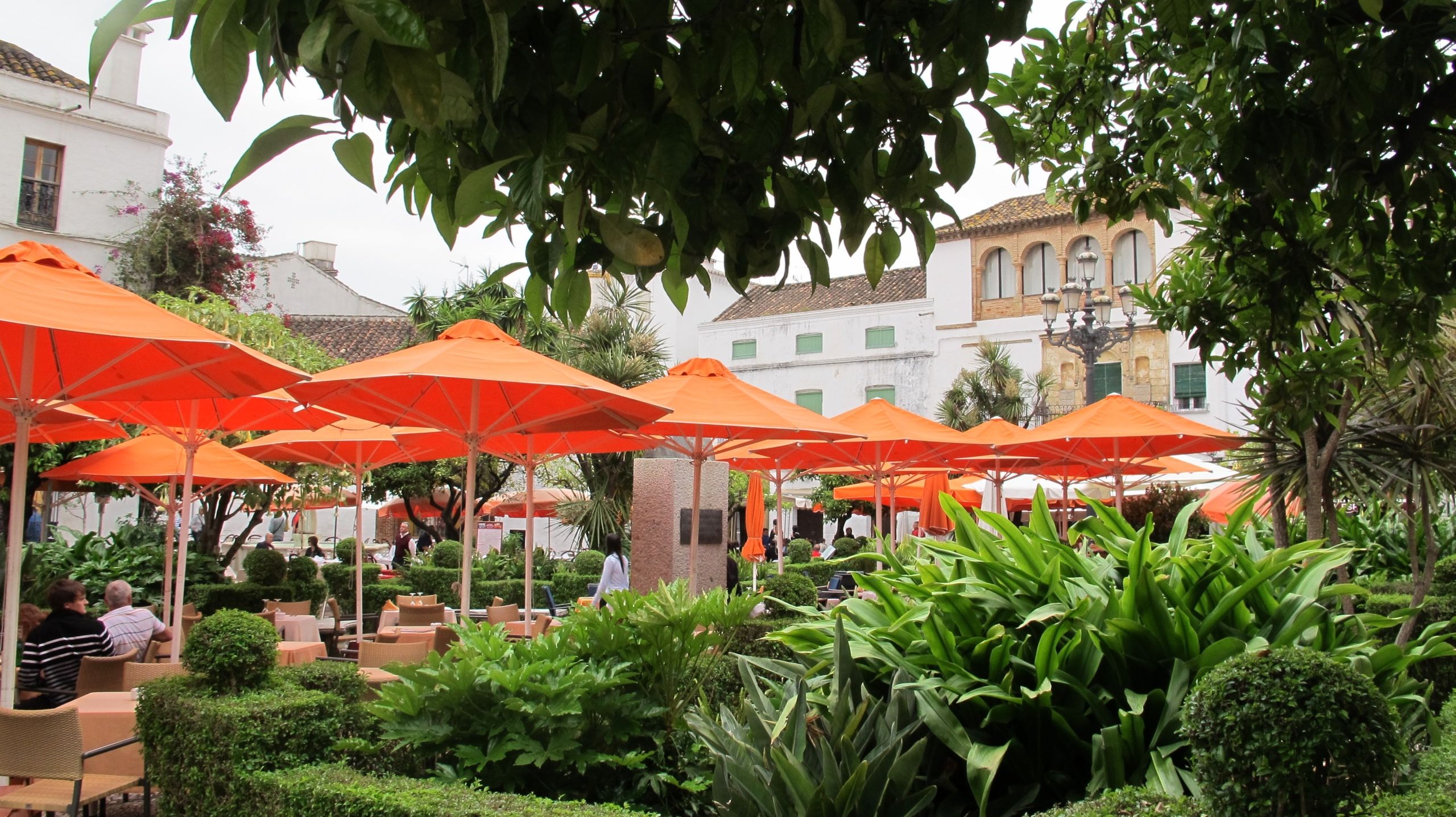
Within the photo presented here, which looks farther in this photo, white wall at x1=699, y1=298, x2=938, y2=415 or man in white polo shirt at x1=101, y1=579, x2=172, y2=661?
white wall at x1=699, y1=298, x2=938, y2=415

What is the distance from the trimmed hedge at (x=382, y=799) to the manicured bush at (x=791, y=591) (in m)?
5.27

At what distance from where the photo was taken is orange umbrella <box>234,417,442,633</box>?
12086mm

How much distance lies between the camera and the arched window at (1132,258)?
37.3 metres

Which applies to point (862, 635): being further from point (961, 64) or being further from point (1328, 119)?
point (961, 64)

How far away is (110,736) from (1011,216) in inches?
1470

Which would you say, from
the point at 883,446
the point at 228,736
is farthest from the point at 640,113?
the point at 883,446

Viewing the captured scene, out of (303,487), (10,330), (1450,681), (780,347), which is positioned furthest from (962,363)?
(10,330)

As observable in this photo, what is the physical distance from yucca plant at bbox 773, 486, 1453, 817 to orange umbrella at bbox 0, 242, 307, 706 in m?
4.16

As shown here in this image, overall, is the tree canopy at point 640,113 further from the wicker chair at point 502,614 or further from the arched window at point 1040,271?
the arched window at point 1040,271

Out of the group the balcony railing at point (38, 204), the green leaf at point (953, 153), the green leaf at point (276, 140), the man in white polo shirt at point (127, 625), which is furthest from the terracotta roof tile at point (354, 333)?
the green leaf at point (276, 140)

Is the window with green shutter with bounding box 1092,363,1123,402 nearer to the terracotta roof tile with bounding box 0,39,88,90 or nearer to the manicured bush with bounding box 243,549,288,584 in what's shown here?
the manicured bush with bounding box 243,549,288,584

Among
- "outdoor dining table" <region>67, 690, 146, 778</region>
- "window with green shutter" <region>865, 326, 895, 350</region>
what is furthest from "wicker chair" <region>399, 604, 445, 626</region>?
"window with green shutter" <region>865, 326, 895, 350</region>

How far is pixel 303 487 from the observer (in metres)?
18.8

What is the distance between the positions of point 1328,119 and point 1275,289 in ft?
2.92
